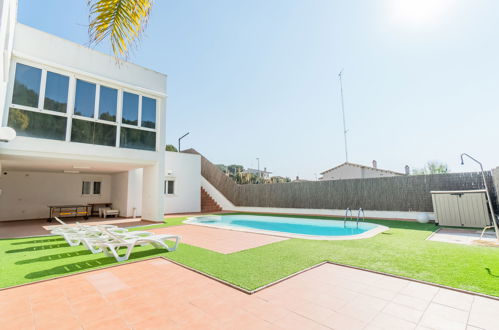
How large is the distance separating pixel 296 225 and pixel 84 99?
488 inches

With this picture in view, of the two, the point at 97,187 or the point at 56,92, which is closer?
the point at 56,92

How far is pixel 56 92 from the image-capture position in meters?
9.88

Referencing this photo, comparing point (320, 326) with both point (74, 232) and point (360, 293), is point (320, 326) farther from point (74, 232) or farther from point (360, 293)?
point (74, 232)

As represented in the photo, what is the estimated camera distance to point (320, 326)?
2.82 meters

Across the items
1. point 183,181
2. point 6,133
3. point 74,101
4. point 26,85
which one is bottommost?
point 183,181

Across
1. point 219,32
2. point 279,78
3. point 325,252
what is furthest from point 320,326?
point 279,78

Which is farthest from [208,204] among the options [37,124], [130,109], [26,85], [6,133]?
[6,133]

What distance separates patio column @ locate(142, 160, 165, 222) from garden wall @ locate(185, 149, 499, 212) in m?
9.26

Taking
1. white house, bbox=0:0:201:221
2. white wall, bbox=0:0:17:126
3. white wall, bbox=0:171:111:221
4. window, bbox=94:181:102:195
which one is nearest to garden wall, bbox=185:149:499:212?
window, bbox=94:181:102:195

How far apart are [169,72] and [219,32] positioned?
12.0ft

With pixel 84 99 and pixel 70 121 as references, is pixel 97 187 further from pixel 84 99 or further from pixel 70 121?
pixel 84 99

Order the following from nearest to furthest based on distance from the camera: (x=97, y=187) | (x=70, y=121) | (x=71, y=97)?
(x=70, y=121)
(x=71, y=97)
(x=97, y=187)

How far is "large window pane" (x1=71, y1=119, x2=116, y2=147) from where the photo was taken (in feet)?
33.5

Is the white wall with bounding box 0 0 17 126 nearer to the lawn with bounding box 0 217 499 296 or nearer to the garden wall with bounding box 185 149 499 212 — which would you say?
the lawn with bounding box 0 217 499 296
